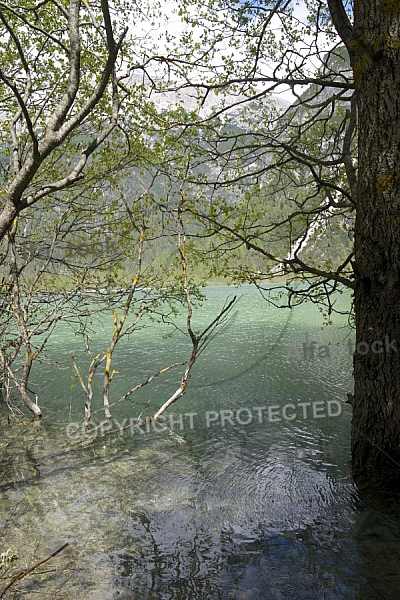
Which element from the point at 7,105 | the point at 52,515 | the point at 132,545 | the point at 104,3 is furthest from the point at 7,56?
the point at 132,545

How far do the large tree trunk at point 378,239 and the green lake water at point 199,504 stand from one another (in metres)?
0.68

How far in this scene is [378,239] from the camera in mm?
4301

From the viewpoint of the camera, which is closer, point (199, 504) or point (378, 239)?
point (378, 239)

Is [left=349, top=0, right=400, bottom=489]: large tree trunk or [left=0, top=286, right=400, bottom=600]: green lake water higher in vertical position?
[left=349, top=0, right=400, bottom=489]: large tree trunk

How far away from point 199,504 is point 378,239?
10.8 feet

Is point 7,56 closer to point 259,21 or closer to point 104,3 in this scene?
point 259,21

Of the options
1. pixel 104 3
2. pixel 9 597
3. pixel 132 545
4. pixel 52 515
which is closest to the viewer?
pixel 104 3

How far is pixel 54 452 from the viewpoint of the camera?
21.7 ft

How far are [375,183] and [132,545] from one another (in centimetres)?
402

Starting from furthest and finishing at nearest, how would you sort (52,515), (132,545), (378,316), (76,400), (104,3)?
(76,400), (52,515), (378,316), (132,545), (104,3)

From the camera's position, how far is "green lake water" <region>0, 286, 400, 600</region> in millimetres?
3547

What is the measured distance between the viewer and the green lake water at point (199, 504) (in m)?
3.55

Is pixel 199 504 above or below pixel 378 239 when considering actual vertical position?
below

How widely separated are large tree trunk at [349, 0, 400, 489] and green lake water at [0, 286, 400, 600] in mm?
684
